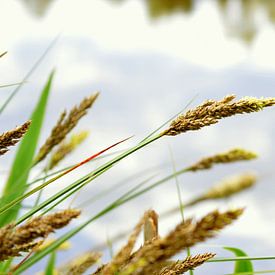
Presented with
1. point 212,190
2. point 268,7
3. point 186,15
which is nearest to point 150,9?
point 186,15

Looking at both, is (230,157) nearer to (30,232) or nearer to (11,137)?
(11,137)

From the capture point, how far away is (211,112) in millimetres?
573

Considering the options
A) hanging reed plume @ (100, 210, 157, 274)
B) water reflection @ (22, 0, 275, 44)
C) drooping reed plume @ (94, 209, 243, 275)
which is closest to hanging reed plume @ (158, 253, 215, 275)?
hanging reed plume @ (100, 210, 157, 274)

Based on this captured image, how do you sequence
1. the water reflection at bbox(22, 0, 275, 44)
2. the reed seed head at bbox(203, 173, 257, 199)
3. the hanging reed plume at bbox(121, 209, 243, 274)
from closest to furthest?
the hanging reed plume at bbox(121, 209, 243, 274)
the reed seed head at bbox(203, 173, 257, 199)
the water reflection at bbox(22, 0, 275, 44)

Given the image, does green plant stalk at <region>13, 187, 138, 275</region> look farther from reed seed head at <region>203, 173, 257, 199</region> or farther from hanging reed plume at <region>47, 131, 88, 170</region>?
reed seed head at <region>203, 173, 257, 199</region>

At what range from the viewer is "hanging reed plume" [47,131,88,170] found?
3.40 feet

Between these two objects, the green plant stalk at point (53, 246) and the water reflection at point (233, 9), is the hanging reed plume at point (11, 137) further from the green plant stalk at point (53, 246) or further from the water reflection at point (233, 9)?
the water reflection at point (233, 9)

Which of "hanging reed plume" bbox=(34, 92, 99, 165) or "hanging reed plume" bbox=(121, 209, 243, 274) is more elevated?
"hanging reed plume" bbox=(34, 92, 99, 165)

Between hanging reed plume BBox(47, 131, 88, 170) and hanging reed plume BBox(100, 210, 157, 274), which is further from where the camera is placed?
hanging reed plume BBox(47, 131, 88, 170)

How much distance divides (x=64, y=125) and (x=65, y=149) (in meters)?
0.19

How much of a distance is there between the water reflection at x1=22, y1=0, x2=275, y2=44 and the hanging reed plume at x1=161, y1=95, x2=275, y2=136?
Result: 16518 mm

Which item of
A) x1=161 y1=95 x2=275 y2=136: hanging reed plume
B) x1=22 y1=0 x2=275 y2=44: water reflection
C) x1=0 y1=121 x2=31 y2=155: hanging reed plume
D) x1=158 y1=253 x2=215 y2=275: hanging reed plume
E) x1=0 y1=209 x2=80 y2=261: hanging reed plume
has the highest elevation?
x1=22 y1=0 x2=275 y2=44: water reflection

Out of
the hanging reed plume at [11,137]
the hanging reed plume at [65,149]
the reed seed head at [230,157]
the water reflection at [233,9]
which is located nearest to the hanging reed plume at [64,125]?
the hanging reed plume at [65,149]

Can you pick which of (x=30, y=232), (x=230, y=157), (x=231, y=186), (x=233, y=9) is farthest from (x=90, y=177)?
(x=233, y=9)
